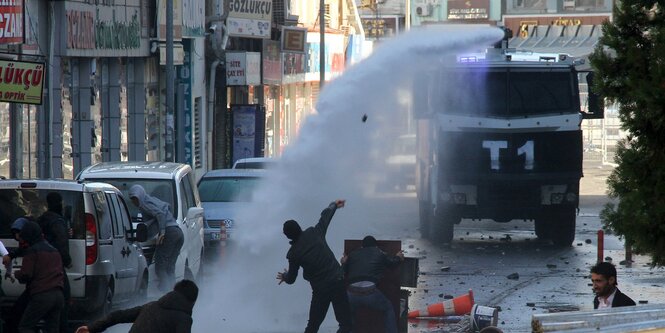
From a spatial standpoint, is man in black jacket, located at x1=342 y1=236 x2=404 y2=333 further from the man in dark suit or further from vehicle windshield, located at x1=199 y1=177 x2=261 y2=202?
vehicle windshield, located at x1=199 y1=177 x2=261 y2=202

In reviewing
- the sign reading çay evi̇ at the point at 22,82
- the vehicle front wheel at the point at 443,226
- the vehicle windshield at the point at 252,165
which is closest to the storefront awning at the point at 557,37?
the vehicle windshield at the point at 252,165

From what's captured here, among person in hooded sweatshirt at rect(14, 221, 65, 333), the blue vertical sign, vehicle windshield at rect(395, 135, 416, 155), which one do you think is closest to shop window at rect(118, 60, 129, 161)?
the blue vertical sign

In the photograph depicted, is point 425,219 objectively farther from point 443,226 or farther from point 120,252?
point 120,252

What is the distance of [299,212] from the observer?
20984 mm

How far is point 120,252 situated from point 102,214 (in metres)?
0.68

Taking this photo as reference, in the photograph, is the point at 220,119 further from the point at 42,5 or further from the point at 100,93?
the point at 42,5

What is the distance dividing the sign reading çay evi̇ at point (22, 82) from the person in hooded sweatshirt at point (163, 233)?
2445mm

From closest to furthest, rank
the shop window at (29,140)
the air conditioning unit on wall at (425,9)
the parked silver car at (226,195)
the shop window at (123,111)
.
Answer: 1. the parked silver car at (226,195)
2. the shop window at (29,140)
3. the shop window at (123,111)
4. the air conditioning unit on wall at (425,9)

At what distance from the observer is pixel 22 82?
19.5 meters

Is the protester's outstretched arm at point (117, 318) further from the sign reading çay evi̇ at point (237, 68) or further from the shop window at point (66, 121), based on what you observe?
the sign reading çay evi̇ at point (237, 68)

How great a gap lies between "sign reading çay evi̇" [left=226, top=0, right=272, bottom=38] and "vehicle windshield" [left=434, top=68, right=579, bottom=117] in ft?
56.6

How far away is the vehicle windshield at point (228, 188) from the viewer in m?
23.9

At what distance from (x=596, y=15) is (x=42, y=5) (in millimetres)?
56874

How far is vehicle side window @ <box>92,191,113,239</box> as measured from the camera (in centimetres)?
1513
